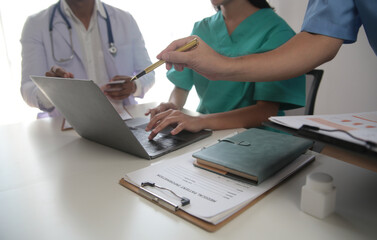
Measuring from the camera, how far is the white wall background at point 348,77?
173 cm

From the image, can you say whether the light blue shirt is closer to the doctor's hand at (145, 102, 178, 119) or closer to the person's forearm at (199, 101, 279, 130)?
the person's forearm at (199, 101, 279, 130)

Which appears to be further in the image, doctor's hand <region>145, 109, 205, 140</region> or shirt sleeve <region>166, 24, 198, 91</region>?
shirt sleeve <region>166, 24, 198, 91</region>

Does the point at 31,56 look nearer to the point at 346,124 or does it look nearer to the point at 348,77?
the point at 346,124

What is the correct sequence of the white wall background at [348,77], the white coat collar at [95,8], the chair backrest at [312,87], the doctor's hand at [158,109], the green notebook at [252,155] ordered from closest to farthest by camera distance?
the green notebook at [252,155], the doctor's hand at [158,109], the chair backrest at [312,87], the white coat collar at [95,8], the white wall background at [348,77]

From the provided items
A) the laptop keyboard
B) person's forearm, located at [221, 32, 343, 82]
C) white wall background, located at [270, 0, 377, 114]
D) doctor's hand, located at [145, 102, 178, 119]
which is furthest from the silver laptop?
white wall background, located at [270, 0, 377, 114]

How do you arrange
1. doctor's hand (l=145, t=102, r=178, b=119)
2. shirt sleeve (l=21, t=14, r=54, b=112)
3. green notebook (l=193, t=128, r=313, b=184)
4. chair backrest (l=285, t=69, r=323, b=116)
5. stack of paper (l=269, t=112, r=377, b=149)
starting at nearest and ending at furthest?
stack of paper (l=269, t=112, r=377, b=149) < green notebook (l=193, t=128, r=313, b=184) < doctor's hand (l=145, t=102, r=178, b=119) < chair backrest (l=285, t=69, r=323, b=116) < shirt sleeve (l=21, t=14, r=54, b=112)

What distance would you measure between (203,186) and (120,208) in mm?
145

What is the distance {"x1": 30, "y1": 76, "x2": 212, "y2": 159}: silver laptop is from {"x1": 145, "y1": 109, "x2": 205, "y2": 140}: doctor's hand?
2 cm

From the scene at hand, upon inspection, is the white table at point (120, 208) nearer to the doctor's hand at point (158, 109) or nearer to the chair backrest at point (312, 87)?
the doctor's hand at point (158, 109)

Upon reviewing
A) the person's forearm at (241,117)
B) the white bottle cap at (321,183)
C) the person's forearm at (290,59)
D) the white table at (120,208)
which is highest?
the person's forearm at (290,59)

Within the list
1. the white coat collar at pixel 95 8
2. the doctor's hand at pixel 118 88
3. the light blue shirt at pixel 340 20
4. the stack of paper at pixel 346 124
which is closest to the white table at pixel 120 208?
the stack of paper at pixel 346 124

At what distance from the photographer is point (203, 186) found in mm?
467

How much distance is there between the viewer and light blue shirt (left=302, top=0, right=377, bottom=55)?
52cm

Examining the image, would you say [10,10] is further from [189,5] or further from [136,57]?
[189,5]
